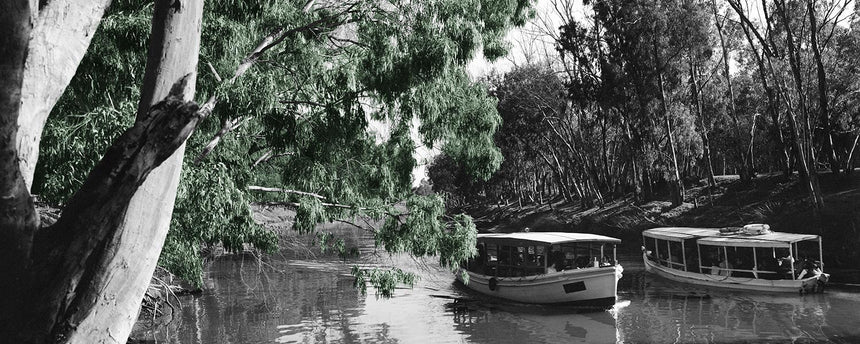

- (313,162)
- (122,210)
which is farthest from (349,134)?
(122,210)

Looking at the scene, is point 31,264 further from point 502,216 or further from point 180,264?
point 502,216

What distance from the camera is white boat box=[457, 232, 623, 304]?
18.2 metres

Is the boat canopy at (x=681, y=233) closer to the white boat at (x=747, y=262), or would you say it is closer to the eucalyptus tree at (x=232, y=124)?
the white boat at (x=747, y=262)

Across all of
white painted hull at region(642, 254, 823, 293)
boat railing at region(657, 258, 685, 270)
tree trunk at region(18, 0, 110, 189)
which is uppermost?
tree trunk at region(18, 0, 110, 189)

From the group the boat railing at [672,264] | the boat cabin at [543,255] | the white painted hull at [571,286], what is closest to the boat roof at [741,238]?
the boat railing at [672,264]

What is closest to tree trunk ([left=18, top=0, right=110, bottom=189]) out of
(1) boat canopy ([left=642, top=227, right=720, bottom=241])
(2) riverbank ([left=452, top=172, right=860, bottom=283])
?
(1) boat canopy ([left=642, top=227, right=720, bottom=241])

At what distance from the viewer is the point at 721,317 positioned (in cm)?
1678

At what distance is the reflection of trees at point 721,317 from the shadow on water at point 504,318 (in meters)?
0.02

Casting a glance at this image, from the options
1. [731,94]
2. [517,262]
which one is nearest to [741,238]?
[517,262]

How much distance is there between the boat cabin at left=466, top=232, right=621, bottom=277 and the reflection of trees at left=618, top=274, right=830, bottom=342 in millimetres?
1812

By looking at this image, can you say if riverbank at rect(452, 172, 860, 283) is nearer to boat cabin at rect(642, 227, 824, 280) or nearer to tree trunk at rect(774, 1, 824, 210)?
tree trunk at rect(774, 1, 824, 210)

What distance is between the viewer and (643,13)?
31.5m

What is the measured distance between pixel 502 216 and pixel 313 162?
169ft

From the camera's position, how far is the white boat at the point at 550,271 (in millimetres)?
18172
